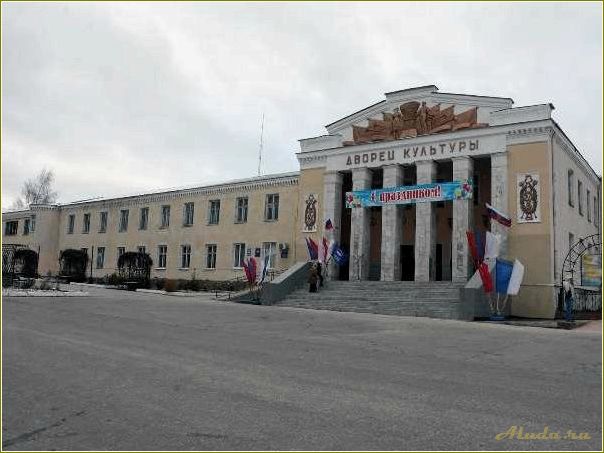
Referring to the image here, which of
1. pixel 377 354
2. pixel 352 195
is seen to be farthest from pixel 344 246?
pixel 377 354

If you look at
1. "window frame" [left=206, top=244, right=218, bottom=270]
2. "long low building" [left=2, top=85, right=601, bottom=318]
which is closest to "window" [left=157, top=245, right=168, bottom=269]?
"long low building" [left=2, top=85, right=601, bottom=318]

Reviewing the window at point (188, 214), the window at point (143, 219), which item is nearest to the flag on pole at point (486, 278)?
the window at point (188, 214)

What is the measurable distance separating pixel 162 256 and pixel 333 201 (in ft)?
53.5

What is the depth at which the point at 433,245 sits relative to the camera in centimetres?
2772

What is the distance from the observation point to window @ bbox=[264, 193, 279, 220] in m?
35.1

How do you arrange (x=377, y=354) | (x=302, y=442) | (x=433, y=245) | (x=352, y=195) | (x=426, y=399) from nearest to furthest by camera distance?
1. (x=302, y=442)
2. (x=426, y=399)
3. (x=377, y=354)
4. (x=433, y=245)
5. (x=352, y=195)

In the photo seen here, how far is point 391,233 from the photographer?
28.7 meters

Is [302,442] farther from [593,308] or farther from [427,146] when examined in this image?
[593,308]

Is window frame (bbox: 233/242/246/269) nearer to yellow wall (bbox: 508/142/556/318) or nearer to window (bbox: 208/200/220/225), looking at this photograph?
window (bbox: 208/200/220/225)

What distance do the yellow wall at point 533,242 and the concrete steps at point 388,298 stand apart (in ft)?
9.72

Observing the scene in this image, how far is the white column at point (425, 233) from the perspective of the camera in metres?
27.2

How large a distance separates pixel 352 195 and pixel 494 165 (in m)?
7.64

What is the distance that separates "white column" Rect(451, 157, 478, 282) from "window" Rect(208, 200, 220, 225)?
17496 millimetres

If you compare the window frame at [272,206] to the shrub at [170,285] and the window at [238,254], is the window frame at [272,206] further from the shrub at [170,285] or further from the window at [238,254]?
the shrub at [170,285]
